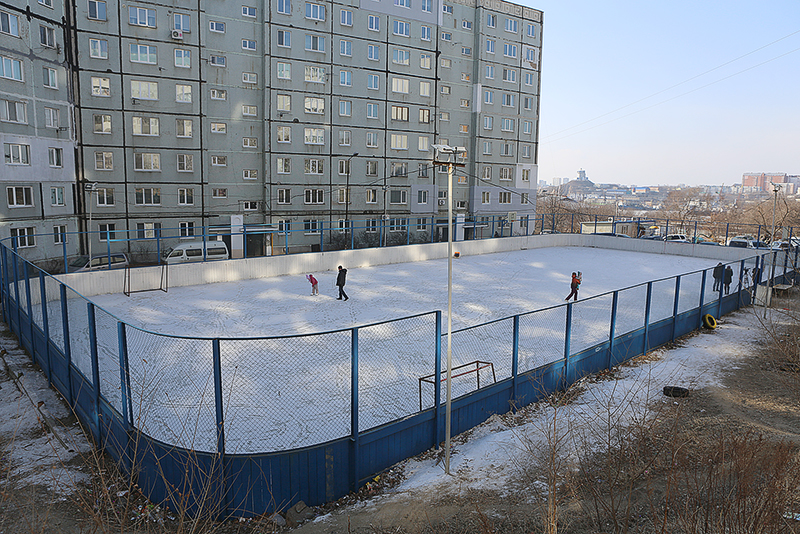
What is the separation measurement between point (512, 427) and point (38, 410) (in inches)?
368

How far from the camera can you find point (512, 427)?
1055 centimetres

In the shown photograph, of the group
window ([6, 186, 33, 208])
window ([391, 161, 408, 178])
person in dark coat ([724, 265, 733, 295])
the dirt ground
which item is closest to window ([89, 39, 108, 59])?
window ([6, 186, 33, 208])

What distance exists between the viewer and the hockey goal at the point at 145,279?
833 inches

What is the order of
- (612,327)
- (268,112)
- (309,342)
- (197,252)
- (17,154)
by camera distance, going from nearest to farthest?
(612,327) < (309,342) < (197,252) < (17,154) < (268,112)

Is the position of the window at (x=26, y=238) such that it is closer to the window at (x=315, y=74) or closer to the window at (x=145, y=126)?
the window at (x=145, y=126)

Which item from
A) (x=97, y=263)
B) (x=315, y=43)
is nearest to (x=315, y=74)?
(x=315, y=43)

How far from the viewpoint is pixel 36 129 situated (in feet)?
99.3

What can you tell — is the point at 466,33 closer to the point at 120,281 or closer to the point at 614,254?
the point at 614,254

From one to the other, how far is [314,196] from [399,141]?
8.83 metres

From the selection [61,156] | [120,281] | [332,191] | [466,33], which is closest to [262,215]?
[332,191]

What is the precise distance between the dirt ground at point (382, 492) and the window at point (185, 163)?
87.3 feet

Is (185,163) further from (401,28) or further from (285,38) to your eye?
(401,28)

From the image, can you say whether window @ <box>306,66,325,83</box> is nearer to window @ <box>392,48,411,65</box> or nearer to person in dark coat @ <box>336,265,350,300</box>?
window @ <box>392,48,411,65</box>

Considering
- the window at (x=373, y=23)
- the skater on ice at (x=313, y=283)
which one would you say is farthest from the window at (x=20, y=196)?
the window at (x=373, y=23)
